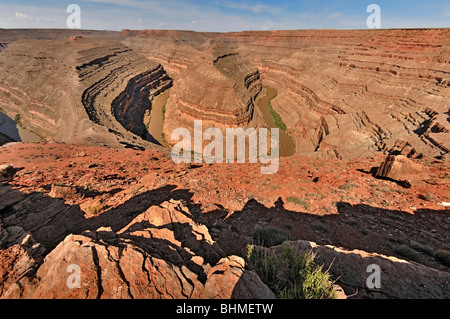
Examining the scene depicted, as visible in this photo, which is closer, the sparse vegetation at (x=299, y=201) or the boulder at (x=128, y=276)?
the boulder at (x=128, y=276)

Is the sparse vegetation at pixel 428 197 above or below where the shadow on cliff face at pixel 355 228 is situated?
above

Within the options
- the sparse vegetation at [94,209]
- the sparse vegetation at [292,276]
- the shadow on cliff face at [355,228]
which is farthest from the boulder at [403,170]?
the sparse vegetation at [94,209]

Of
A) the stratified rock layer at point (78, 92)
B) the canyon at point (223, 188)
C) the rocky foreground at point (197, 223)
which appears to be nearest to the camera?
the rocky foreground at point (197, 223)

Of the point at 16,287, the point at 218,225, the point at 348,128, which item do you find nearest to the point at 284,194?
the point at 218,225

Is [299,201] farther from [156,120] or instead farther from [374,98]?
[156,120]

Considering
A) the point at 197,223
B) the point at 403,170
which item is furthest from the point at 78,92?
the point at 403,170

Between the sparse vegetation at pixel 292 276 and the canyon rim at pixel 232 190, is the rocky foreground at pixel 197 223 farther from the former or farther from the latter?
the sparse vegetation at pixel 292 276

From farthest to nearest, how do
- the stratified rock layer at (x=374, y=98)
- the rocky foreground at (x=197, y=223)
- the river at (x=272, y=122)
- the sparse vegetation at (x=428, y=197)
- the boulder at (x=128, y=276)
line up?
the river at (x=272, y=122) < the stratified rock layer at (x=374, y=98) < the sparse vegetation at (x=428, y=197) < the rocky foreground at (x=197, y=223) < the boulder at (x=128, y=276)
